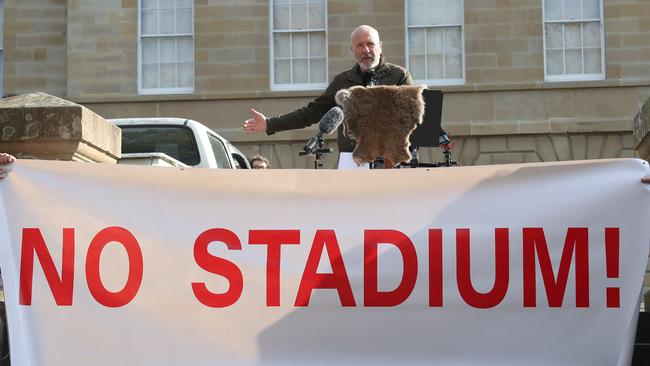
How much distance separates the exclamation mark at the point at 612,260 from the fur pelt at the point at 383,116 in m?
1.71

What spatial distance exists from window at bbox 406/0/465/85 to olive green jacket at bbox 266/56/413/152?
438 inches

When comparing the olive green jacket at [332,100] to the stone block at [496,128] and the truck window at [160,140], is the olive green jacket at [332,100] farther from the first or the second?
the stone block at [496,128]

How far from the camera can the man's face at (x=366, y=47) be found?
7.89 m

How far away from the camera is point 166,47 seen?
20.1 metres

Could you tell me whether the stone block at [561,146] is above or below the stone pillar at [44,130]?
above

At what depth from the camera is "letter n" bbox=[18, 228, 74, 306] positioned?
625 centimetres

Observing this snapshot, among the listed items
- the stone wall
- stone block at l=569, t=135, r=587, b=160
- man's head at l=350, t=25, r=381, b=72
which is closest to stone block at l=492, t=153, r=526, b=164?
stone block at l=569, t=135, r=587, b=160

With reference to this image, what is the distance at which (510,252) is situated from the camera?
20.6ft

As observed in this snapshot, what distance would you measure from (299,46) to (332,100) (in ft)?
38.7

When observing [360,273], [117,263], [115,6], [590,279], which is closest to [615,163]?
[590,279]

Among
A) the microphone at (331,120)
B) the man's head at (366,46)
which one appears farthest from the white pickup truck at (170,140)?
the microphone at (331,120)

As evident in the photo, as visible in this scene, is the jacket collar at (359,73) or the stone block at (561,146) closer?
the jacket collar at (359,73)

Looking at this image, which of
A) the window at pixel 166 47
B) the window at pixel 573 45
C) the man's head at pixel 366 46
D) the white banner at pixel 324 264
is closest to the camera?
the white banner at pixel 324 264

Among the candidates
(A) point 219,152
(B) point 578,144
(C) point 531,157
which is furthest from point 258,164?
(B) point 578,144
